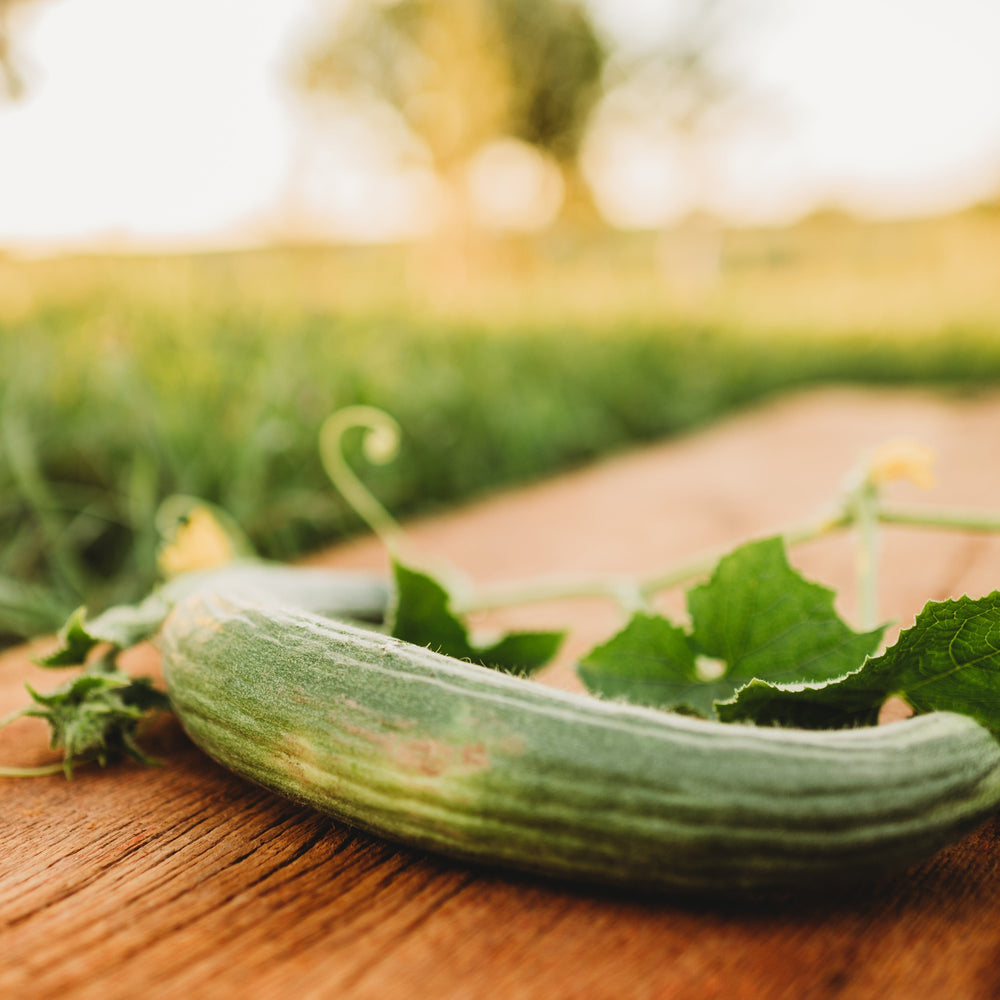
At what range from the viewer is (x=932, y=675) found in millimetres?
760

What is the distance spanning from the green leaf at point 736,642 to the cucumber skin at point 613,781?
14 cm

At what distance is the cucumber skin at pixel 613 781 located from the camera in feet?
2.06

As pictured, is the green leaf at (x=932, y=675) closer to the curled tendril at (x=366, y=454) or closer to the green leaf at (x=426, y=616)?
the green leaf at (x=426, y=616)

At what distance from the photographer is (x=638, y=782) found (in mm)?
637

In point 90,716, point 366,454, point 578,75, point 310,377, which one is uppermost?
point 578,75

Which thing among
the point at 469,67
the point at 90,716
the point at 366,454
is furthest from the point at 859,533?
the point at 469,67

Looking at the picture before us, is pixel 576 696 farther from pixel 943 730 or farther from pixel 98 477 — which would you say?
pixel 98 477

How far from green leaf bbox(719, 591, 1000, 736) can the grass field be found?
1405 mm

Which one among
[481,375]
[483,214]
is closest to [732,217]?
[483,214]

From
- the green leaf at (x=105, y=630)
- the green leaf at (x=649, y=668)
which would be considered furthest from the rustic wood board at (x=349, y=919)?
the green leaf at (x=649, y=668)

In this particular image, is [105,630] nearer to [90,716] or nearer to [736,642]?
[90,716]

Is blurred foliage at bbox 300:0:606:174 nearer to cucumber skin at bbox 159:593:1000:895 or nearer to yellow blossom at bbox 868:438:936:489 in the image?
yellow blossom at bbox 868:438:936:489

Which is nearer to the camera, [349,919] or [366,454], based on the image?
[349,919]

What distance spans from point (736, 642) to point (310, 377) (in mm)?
1931
